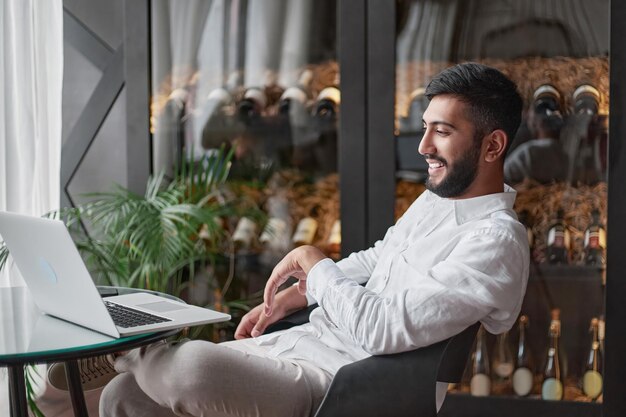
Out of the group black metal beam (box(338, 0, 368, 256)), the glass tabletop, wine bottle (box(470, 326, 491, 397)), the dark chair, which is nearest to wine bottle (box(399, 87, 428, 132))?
black metal beam (box(338, 0, 368, 256))

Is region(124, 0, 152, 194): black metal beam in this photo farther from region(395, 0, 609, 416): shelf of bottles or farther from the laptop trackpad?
the laptop trackpad

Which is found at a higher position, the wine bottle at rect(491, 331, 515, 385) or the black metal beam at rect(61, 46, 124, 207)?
the black metal beam at rect(61, 46, 124, 207)

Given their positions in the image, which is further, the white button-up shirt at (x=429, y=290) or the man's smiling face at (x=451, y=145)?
the man's smiling face at (x=451, y=145)

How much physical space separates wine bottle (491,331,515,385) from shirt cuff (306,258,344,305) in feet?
4.95

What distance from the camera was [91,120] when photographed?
12.1ft

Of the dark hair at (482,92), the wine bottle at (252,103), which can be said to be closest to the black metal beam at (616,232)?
the dark hair at (482,92)

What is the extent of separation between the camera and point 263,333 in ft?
7.08

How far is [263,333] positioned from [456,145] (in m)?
0.72

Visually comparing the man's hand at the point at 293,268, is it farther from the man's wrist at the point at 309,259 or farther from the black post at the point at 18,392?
the black post at the point at 18,392

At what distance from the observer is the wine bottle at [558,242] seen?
121 inches

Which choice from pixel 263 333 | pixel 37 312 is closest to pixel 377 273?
pixel 263 333

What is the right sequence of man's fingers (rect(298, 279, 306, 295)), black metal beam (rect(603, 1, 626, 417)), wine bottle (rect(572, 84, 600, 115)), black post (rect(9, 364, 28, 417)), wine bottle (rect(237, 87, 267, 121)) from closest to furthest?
black post (rect(9, 364, 28, 417)) < man's fingers (rect(298, 279, 306, 295)) < black metal beam (rect(603, 1, 626, 417)) < wine bottle (rect(572, 84, 600, 115)) < wine bottle (rect(237, 87, 267, 121))

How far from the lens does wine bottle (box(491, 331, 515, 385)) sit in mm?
3148

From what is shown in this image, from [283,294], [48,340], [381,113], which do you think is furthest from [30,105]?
[48,340]
